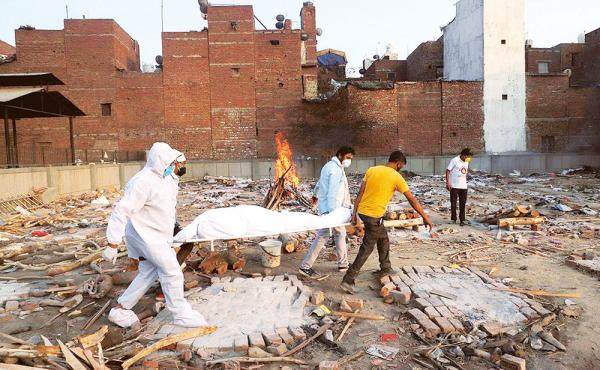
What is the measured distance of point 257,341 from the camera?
12.8ft

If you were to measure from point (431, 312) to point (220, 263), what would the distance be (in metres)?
3.31

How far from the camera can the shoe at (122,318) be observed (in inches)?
169

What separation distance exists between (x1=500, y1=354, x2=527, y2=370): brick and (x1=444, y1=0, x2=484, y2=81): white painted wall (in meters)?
28.3

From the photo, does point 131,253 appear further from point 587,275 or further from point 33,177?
point 33,177

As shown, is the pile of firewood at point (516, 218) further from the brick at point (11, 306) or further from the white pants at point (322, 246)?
the brick at point (11, 306)

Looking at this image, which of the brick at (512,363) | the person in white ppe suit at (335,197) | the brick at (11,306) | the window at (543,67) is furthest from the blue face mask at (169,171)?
the window at (543,67)

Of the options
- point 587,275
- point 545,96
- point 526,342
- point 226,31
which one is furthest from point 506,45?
point 526,342

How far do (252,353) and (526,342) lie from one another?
278 centimetres

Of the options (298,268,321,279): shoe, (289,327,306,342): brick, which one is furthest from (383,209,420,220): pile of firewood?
(289,327,306,342): brick

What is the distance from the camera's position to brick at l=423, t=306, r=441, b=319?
14.7 ft

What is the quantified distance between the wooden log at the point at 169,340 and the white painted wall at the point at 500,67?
28357mm

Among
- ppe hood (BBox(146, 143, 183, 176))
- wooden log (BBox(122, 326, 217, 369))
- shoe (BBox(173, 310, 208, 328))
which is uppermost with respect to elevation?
ppe hood (BBox(146, 143, 183, 176))

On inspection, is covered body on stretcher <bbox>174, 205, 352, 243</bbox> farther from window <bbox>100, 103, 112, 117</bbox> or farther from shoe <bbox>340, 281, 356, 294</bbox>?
window <bbox>100, 103, 112, 117</bbox>

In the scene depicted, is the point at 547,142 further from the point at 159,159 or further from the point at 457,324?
the point at 159,159
